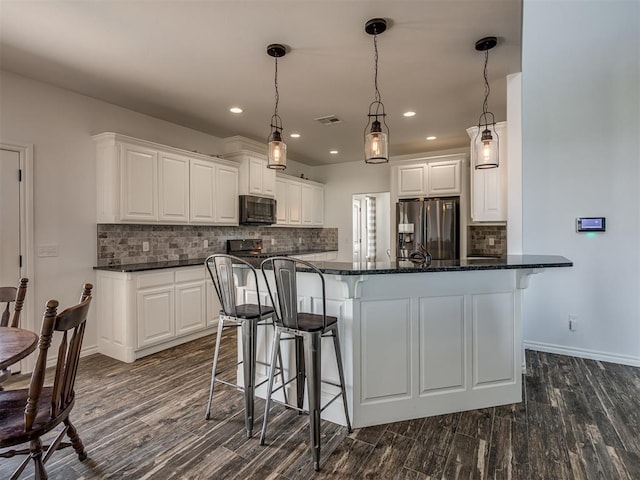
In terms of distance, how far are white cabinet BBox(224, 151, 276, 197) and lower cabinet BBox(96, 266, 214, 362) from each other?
1532mm

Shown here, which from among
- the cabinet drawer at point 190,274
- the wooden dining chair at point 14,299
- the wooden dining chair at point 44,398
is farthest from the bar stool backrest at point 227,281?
the cabinet drawer at point 190,274

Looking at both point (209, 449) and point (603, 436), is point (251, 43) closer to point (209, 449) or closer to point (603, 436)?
point (209, 449)

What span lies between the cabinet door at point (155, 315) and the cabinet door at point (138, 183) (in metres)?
0.82

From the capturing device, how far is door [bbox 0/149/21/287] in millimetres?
2969

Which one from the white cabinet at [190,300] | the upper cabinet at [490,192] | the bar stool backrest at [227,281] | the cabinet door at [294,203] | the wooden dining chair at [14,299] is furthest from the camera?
the cabinet door at [294,203]

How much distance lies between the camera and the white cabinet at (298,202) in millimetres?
5883

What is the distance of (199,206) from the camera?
171 inches

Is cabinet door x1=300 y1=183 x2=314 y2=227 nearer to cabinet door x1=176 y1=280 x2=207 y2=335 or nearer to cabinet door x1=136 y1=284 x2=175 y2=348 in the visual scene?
cabinet door x1=176 y1=280 x2=207 y2=335

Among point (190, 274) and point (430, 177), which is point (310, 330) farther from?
point (430, 177)

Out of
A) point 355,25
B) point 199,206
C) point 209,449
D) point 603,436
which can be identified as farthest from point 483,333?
point 199,206

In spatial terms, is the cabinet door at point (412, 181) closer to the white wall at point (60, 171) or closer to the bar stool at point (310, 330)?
the bar stool at point (310, 330)

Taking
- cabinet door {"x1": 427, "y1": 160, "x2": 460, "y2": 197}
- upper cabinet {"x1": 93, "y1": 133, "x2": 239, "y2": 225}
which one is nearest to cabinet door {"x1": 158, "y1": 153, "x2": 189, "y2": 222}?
upper cabinet {"x1": 93, "y1": 133, "x2": 239, "y2": 225}

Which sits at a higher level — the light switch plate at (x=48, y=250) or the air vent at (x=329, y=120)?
the air vent at (x=329, y=120)

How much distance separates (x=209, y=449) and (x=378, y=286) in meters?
1.41
